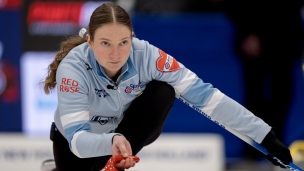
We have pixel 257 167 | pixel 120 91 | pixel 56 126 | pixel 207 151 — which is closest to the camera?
pixel 120 91

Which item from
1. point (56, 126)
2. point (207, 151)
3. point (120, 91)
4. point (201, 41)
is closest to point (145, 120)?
point (120, 91)

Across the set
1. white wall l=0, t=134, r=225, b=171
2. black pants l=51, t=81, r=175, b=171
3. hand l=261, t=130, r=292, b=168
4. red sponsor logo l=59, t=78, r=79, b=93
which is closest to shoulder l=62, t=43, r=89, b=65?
red sponsor logo l=59, t=78, r=79, b=93

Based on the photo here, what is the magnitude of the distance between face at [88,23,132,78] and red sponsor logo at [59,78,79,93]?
14cm

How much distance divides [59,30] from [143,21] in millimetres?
656

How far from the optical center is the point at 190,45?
19.0 feet

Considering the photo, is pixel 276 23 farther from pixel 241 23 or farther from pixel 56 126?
pixel 56 126

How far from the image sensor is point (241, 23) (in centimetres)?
577

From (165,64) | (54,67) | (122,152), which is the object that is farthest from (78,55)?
(122,152)

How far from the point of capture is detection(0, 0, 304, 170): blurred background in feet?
18.9

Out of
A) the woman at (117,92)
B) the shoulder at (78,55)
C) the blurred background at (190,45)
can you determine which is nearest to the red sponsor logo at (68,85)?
the woman at (117,92)

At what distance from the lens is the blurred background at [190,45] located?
576cm

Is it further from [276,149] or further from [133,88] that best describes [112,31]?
[276,149]

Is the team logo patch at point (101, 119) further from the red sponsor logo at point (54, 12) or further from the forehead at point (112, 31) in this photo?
the red sponsor logo at point (54, 12)

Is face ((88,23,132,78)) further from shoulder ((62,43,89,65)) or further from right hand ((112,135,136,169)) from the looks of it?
right hand ((112,135,136,169))
